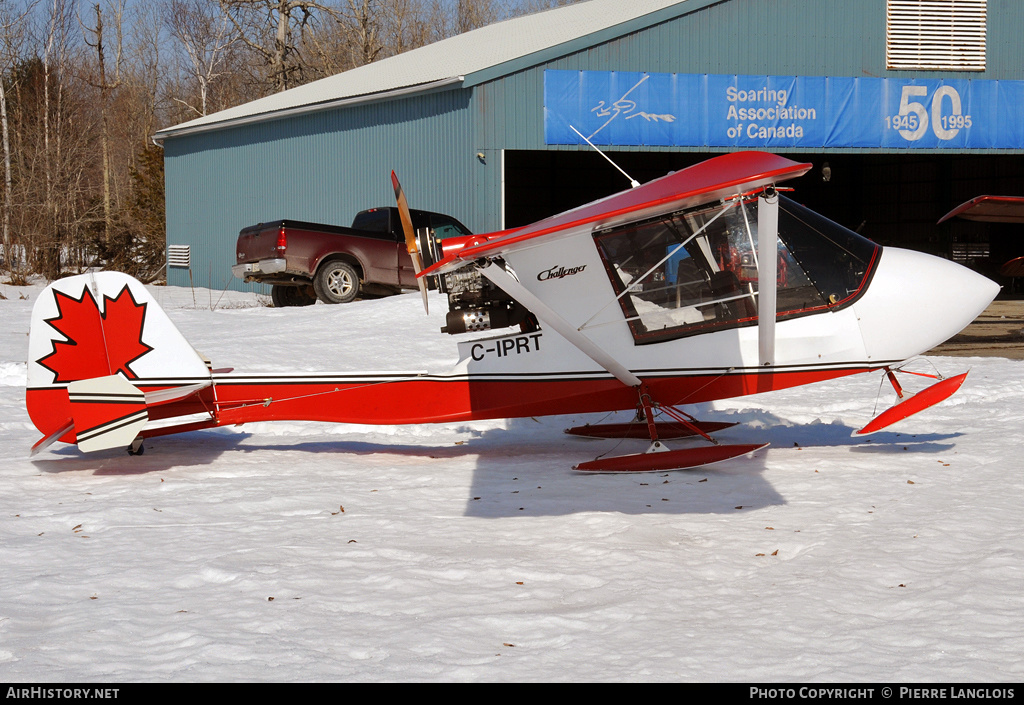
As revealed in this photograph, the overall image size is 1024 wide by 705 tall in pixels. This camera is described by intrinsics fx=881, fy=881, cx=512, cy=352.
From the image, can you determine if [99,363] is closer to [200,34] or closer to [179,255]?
[179,255]

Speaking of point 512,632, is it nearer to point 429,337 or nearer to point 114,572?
point 114,572

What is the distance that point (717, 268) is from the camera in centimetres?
700

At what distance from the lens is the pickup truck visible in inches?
672

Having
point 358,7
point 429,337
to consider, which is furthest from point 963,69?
point 358,7

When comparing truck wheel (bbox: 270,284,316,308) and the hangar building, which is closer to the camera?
truck wheel (bbox: 270,284,316,308)

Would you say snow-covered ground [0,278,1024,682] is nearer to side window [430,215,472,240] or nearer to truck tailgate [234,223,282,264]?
truck tailgate [234,223,282,264]

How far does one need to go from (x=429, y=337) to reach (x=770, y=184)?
7.98m

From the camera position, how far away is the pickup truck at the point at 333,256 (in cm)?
1708

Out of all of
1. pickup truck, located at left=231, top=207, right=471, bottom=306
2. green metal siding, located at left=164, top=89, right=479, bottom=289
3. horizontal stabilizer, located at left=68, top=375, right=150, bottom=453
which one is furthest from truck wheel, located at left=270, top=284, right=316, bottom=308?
horizontal stabilizer, located at left=68, top=375, right=150, bottom=453

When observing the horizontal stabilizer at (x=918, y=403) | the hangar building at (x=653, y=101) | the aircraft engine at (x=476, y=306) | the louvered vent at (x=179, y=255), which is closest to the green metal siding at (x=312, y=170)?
the hangar building at (x=653, y=101)

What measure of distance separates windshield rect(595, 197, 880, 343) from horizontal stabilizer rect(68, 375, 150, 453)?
3.82 m

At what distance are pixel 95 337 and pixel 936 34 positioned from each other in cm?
2153

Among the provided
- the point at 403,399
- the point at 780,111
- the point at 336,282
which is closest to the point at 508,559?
the point at 403,399
